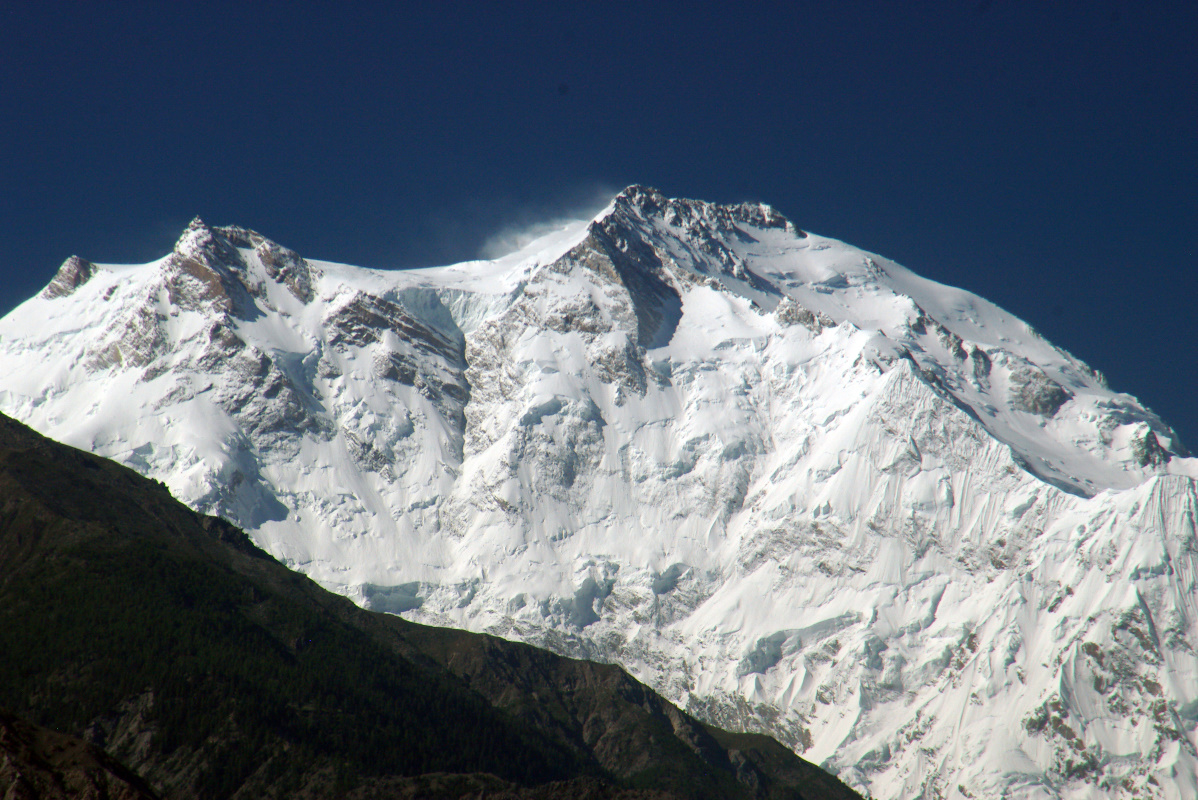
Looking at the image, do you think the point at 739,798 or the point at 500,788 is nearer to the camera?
the point at 500,788

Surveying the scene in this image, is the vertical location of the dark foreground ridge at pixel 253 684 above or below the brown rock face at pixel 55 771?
above

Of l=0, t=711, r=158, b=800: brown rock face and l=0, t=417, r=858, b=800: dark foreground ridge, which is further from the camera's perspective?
l=0, t=417, r=858, b=800: dark foreground ridge

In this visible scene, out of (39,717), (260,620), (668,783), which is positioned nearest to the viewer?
(39,717)

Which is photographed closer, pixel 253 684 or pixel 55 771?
pixel 55 771

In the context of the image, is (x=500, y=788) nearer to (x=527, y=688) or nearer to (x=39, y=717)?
(x=39, y=717)

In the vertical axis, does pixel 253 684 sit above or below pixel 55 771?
above

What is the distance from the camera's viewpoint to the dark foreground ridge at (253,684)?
12425cm

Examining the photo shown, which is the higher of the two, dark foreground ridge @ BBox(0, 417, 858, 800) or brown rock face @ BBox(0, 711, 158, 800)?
dark foreground ridge @ BBox(0, 417, 858, 800)

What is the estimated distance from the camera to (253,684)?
13562 cm

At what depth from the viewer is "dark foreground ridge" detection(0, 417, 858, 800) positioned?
124250 millimetres

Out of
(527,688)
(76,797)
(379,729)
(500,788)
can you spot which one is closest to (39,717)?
(379,729)

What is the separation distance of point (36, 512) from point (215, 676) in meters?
42.1

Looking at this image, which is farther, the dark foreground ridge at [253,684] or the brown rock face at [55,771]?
the dark foreground ridge at [253,684]

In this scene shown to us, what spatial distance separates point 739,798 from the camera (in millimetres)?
174500
